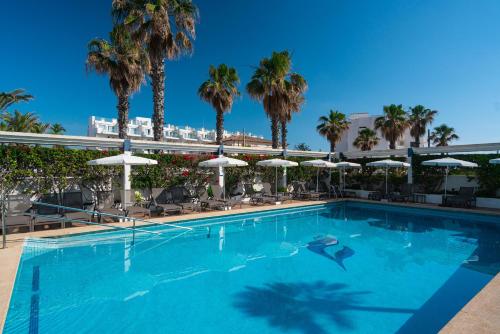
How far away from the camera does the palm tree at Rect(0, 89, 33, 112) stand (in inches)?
985

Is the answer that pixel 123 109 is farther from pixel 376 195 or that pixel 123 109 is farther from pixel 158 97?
pixel 376 195

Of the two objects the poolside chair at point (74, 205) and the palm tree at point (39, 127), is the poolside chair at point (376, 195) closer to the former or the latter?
the poolside chair at point (74, 205)

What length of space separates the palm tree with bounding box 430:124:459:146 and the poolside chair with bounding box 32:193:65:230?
49280 millimetres

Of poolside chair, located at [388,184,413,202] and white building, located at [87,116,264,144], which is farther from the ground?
white building, located at [87,116,264,144]

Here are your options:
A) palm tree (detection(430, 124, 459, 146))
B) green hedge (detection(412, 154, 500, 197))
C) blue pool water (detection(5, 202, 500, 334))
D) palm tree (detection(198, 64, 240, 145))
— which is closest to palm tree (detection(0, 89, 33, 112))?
palm tree (detection(198, 64, 240, 145))

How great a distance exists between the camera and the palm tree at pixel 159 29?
1441cm

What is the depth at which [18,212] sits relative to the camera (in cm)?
911

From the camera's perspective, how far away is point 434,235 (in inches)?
410

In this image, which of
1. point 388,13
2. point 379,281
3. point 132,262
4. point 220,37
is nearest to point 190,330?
point 132,262

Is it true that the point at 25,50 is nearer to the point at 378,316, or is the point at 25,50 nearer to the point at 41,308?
the point at 41,308

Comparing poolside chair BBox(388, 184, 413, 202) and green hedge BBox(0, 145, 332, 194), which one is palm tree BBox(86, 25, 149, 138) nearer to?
green hedge BBox(0, 145, 332, 194)

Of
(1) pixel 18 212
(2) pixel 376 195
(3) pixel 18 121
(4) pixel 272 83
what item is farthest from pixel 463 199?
(3) pixel 18 121

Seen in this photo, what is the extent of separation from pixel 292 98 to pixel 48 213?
1652 cm

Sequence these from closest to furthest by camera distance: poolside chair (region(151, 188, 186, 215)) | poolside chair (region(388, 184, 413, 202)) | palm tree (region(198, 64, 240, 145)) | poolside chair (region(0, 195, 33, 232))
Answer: poolside chair (region(0, 195, 33, 232))
poolside chair (region(151, 188, 186, 215))
poolside chair (region(388, 184, 413, 202))
palm tree (region(198, 64, 240, 145))
